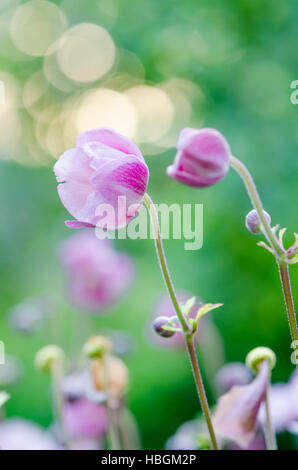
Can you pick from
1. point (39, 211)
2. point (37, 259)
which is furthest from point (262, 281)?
point (39, 211)

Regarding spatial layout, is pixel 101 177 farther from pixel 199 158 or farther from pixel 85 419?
pixel 85 419

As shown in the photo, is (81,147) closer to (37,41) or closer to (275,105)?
(275,105)

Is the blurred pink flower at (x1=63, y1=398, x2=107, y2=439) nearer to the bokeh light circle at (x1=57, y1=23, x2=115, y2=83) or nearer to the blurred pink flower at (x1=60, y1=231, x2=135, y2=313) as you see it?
the blurred pink flower at (x1=60, y1=231, x2=135, y2=313)

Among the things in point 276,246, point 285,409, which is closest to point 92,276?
point 285,409

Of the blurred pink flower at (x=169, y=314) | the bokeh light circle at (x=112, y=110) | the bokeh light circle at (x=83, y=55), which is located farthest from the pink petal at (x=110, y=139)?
the bokeh light circle at (x=83, y=55)

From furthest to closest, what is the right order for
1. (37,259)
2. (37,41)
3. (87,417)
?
(37,41)
(37,259)
(87,417)

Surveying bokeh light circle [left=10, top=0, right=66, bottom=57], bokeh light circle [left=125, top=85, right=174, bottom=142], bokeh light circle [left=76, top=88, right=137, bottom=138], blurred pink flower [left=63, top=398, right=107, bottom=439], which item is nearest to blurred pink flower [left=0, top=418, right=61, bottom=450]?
blurred pink flower [left=63, top=398, right=107, bottom=439]
